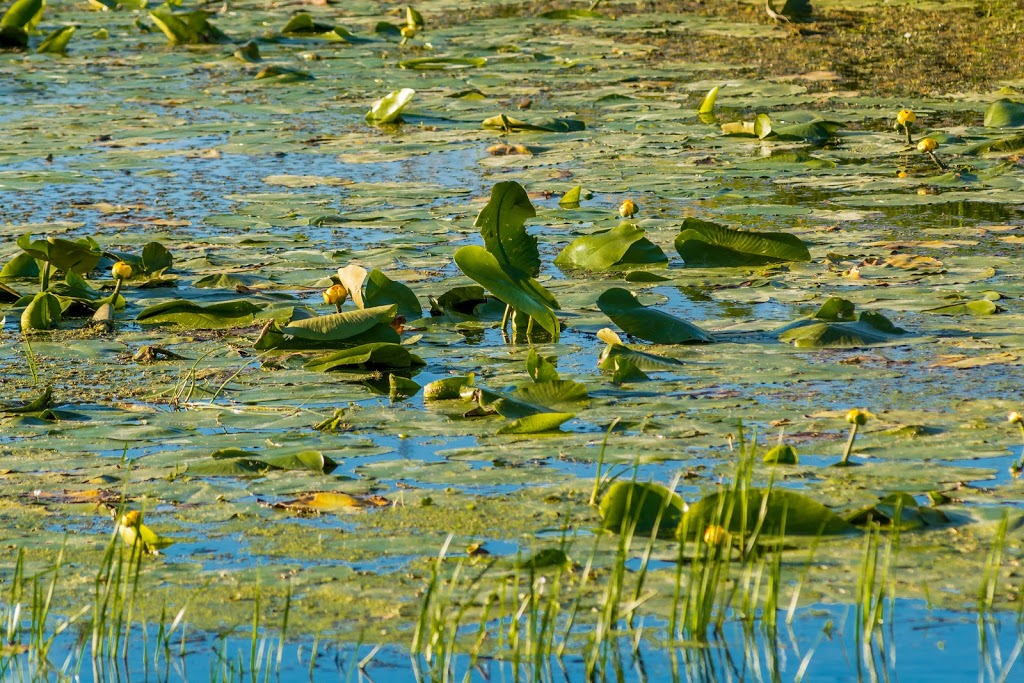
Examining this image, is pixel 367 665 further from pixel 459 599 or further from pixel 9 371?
pixel 9 371

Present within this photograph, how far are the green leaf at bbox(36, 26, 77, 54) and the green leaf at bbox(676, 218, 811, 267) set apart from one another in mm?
5536

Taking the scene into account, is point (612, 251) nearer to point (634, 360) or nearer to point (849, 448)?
point (634, 360)

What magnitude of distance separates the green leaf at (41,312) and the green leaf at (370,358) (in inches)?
29.6

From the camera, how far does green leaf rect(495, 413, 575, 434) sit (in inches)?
111

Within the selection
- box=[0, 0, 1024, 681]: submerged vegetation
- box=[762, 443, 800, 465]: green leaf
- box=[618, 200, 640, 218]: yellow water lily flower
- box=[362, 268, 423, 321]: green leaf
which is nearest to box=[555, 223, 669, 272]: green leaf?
box=[0, 0, 1024, 681]: submerged vegetation

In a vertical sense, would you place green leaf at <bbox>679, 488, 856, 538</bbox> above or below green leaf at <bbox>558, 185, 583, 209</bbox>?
above

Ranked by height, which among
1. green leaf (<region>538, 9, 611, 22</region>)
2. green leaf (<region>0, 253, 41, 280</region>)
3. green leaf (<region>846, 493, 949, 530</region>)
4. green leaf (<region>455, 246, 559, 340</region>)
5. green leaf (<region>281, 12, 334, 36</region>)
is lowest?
green leaf (<region>0, 253, 41, 280</region>)

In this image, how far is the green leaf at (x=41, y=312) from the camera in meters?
3.62

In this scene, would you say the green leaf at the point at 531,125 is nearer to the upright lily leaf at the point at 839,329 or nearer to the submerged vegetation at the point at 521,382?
the submerged vegetation at the point at 521,382

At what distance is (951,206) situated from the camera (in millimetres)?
4707

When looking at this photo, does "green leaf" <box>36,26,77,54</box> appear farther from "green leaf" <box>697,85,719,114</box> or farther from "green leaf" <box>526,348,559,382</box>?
"green leaf" <box>526,348,559,382</box>

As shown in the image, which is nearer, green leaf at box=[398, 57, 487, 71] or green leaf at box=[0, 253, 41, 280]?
green leaf at box=[0, 253, 41, 280]

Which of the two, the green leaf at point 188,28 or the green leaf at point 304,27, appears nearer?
the green leaf at point 188,28

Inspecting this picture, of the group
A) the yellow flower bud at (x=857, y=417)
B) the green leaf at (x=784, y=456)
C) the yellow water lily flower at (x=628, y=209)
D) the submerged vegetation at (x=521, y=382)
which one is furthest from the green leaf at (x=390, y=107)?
the yellow flower bud at (x=857, y=417)
